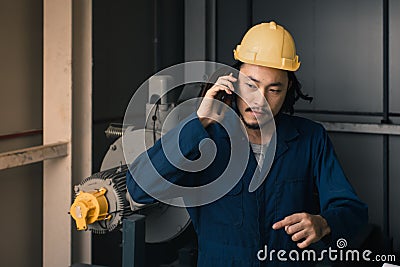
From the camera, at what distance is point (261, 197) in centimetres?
163

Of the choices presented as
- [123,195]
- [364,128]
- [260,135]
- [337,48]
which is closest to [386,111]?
[364,128]

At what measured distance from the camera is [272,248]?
1647 millimetres

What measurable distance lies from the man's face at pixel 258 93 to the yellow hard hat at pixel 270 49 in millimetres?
21

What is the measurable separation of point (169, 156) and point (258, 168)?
0.26m

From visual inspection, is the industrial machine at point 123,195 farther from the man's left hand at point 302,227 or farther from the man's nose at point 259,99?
the man's left hand at point 302,227

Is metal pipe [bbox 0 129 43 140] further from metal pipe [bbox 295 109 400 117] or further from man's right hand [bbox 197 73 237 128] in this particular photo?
metal pipe [bbox 295 109 400 117]

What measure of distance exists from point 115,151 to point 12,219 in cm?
50

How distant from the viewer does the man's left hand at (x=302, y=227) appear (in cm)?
134

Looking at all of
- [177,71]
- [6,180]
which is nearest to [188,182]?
[6,180]

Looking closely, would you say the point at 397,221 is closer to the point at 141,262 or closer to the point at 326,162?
the point at 326,162

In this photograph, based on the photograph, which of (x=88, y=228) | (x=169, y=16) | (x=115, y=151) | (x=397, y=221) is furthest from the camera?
(x=169, y=16)
